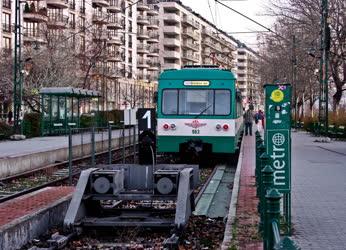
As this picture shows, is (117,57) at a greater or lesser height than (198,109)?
greater

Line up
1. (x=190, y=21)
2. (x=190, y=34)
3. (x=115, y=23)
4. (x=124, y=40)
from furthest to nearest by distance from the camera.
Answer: (x=190, y=34), (x=190, y=21), (x=124, y=40), (x=115, y=23)

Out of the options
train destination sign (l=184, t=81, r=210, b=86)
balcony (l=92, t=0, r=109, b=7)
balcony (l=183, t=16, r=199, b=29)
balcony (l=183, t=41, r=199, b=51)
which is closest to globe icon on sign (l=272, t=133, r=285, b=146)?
train destination sign (l=184, t=81, r=210, b=86)

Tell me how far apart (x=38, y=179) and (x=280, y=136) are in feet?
40.8

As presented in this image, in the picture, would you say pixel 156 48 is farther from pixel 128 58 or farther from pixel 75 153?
pixel 75 153

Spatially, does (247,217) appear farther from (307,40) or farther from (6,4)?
(6,4)

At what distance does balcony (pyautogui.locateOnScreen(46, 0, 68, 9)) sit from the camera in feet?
282

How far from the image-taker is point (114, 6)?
107 metres

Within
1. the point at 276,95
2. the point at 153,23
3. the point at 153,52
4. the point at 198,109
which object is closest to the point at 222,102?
the point at 198,109

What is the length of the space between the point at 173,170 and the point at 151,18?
396 feet

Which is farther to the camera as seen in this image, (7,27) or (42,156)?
(7,27)

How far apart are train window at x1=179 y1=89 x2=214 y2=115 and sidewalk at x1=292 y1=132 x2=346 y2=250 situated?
11.5ft

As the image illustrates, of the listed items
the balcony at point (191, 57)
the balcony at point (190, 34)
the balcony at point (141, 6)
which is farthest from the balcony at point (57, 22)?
the balcony at point (191, 57)

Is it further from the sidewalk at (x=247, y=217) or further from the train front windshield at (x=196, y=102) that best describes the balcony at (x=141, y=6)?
the sidewalk at (x=247, y=217)

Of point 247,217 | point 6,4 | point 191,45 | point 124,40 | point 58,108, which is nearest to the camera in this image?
point 247,217
